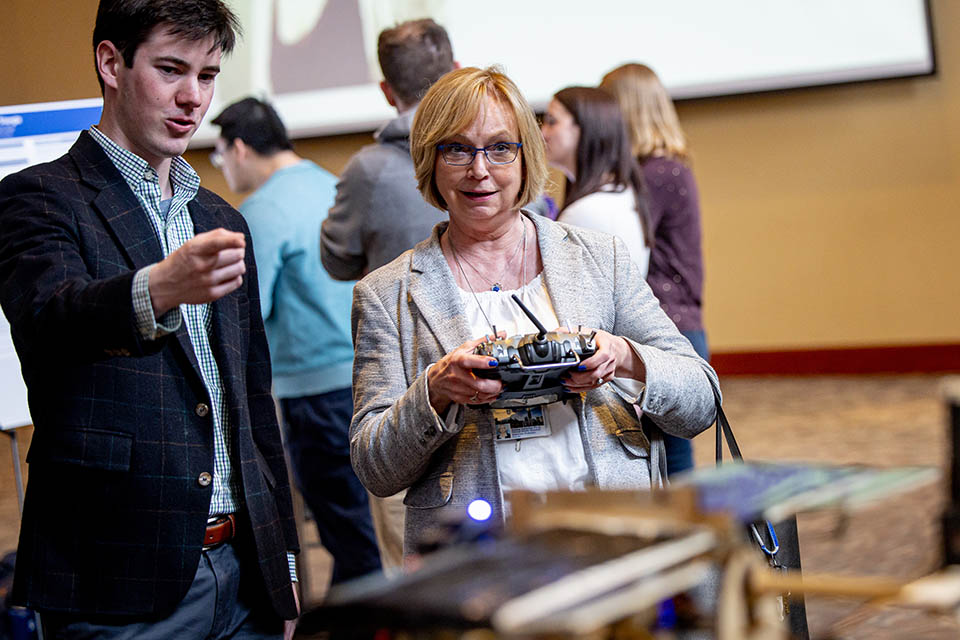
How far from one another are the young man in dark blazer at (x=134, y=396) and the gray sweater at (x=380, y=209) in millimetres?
1203

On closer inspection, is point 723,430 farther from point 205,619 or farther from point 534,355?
point 205,619

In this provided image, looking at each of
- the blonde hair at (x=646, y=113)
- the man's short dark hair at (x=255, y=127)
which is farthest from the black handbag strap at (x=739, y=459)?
the man's short dark hair at (x=255, y=127)

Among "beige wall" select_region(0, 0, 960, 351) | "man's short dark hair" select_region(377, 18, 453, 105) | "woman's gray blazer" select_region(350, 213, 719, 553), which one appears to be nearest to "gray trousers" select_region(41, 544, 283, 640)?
"woman's gray blazer" select_region(350, 213, 719, 553)

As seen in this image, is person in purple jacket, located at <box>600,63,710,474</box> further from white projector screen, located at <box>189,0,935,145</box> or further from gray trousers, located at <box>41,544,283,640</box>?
white projector screen, located at <box>189,0,935,145</box>

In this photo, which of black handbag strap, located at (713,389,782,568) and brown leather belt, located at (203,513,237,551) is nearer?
brown leather belt, located at (203,513,237,551)

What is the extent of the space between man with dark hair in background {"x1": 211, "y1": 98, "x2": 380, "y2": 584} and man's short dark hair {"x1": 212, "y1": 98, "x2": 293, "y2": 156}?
0.57 ft

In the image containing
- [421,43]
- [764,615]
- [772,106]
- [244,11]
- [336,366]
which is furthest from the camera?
[244,11]

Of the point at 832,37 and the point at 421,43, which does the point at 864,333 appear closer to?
the point at 832,37

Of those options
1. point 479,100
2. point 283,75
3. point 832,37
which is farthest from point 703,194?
point 479,100

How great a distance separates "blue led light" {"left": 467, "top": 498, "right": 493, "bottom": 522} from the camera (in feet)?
5.82

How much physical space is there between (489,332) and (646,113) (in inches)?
78.7

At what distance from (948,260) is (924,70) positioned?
114 centimetres

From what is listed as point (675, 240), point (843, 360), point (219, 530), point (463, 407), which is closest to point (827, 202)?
point (843, 360)

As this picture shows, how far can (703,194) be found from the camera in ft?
24.1
